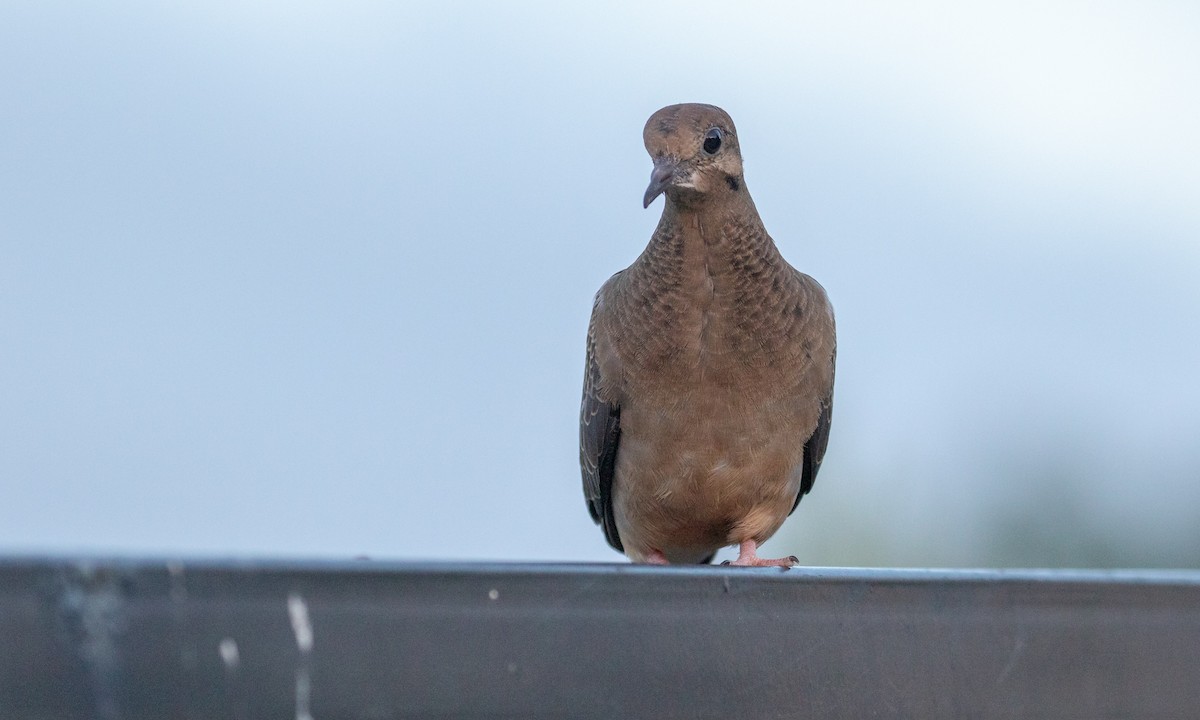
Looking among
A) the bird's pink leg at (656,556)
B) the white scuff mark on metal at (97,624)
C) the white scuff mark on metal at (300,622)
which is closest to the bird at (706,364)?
the bird's pink leg at (656,556)

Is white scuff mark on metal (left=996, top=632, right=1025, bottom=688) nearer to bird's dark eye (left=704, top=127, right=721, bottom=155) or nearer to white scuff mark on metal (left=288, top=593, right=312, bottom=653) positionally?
white scuff mark on metal (left=288, top=593, right=312, bottom=653)

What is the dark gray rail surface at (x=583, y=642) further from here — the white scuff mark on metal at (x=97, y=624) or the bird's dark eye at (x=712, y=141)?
the bird's dark eye at (x=712, y=141)

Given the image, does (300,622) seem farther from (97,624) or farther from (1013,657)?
(1013,657)

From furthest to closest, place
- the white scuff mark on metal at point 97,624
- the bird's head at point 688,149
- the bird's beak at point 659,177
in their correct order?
the bird's head at point 688,149
the bird's beak at point 659,177
the white scuff mark on metal at point 97,624

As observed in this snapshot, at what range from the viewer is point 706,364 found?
4.09m

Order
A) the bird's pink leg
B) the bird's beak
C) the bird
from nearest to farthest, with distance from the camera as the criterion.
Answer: the bird's beak < the bird < the bird's pink leg

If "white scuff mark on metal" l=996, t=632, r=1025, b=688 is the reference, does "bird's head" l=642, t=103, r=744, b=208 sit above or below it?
above

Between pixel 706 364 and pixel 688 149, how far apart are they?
2.22ft

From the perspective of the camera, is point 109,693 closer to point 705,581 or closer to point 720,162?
point 705,581

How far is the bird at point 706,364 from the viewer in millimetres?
4000

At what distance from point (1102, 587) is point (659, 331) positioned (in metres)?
2.09

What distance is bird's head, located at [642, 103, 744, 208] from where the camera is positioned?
3.79 metres

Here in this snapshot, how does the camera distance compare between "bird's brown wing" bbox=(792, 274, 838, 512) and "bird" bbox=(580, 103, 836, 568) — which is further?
"bird's brown wing" bbox=(792, 274, 838, 512)

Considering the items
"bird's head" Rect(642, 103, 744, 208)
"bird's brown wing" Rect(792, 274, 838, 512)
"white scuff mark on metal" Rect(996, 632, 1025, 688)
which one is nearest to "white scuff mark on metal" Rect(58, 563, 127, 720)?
"white scuff mark on metal" Rect(996, 632, 1025, 688)
